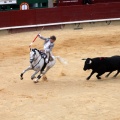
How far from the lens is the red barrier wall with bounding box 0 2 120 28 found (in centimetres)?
1925

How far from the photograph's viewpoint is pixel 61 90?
955 cm

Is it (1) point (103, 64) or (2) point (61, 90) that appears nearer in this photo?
(2) point (61, 90)

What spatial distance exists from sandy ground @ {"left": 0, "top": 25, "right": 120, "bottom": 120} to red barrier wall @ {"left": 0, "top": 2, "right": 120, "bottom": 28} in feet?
11.5

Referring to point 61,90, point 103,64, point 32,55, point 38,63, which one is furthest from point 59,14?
point 61,90

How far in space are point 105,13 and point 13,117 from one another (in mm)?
14238

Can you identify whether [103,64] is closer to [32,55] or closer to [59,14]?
[32,55]

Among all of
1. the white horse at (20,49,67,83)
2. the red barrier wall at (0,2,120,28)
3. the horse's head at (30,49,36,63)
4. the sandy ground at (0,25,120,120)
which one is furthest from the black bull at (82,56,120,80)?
the red barrier wall at (0,2,120,28)

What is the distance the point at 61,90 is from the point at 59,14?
36.7ft

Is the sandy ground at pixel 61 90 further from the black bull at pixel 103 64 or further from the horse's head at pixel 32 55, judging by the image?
the horse's head at pixel 32 55

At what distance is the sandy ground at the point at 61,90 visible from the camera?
775 cm

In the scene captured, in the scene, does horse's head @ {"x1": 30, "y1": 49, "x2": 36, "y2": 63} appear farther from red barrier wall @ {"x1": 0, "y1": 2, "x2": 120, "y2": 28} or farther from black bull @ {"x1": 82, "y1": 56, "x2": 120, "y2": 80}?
red barrier wall @ {"x1": 0, "y1": 2, "x2": 120, "y2": 28}

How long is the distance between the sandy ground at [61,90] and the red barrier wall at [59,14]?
3.50 meters

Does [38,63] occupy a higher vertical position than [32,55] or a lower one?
lower

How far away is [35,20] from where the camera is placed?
1972 centimetres
